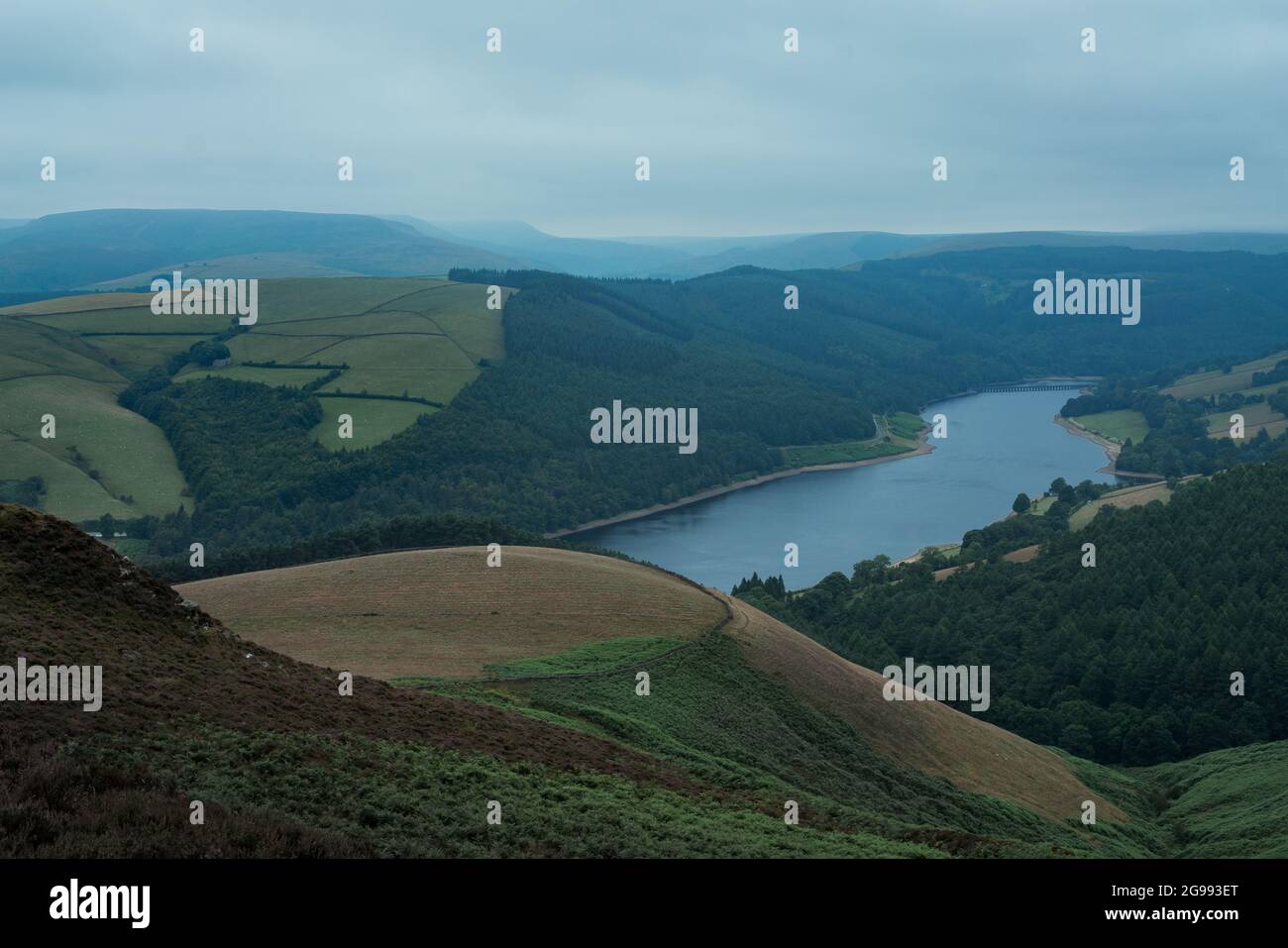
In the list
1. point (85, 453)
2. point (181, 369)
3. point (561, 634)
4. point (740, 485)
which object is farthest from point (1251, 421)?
point (561, 634)

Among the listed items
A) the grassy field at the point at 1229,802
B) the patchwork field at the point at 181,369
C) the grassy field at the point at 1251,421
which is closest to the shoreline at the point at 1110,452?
the grassy field at the point at 1251,421

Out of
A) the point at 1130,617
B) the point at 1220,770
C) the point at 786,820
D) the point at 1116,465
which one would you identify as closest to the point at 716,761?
the point at 786,820

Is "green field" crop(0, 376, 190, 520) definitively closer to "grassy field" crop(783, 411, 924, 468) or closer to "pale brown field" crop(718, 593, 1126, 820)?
"pale brown field" crop(718, 593, 1126, 820)

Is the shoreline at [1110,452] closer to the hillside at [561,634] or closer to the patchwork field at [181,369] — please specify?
the patchwork field at [181,369]

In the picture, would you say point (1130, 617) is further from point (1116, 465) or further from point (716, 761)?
point (1116, 465)

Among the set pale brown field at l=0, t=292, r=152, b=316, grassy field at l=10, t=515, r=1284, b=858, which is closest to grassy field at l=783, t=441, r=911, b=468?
pale brown field at l=0, t=292, r=152, b=316

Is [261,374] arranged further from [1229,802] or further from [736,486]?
[1229,802]
